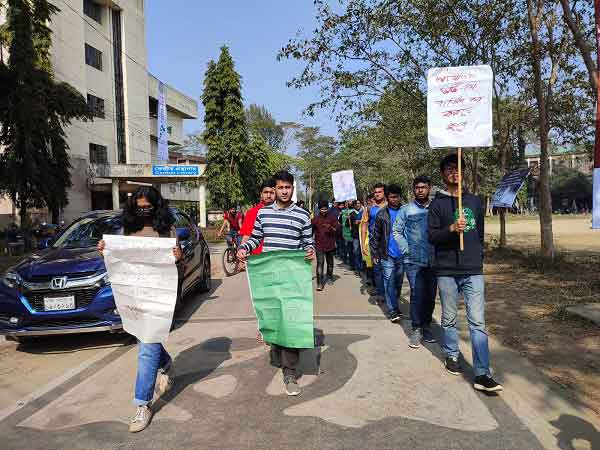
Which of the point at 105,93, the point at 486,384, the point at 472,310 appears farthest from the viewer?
the point at 105,93

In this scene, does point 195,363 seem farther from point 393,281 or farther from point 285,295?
point 393,281

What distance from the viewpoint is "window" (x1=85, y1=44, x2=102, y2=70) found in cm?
3281

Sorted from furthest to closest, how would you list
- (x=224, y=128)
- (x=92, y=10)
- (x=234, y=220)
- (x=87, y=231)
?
1. (x=92, y=10)
2. (x=224, y=128)
3. (x=234, y=220)
4. (x=87, y=231)

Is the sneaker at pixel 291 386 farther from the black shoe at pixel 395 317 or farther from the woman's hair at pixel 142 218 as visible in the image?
the black shoe at pixel 395 317

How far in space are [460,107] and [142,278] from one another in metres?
3.33

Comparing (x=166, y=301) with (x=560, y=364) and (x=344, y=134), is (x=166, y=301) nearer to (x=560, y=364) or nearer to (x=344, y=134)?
(x=560, y=364)

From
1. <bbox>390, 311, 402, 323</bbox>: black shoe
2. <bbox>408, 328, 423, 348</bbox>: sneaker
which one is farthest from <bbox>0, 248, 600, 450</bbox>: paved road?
<bbox>390, 311, 402, 323</bbox>: black shoe

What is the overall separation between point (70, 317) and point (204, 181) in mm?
Answer: 29579

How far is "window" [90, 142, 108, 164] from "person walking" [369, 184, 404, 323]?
30.0 metres

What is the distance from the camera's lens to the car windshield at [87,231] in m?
6.69

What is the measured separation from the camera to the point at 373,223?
23.9 ft

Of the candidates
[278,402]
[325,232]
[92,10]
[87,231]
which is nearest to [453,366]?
[278,402]

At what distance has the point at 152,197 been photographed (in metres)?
3.99

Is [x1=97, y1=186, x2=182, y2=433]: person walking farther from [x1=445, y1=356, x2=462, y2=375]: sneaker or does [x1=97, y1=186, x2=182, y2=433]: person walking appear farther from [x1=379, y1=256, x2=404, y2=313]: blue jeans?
[x1=379, y1=256, x2=404, y2=313]: blue jeans
